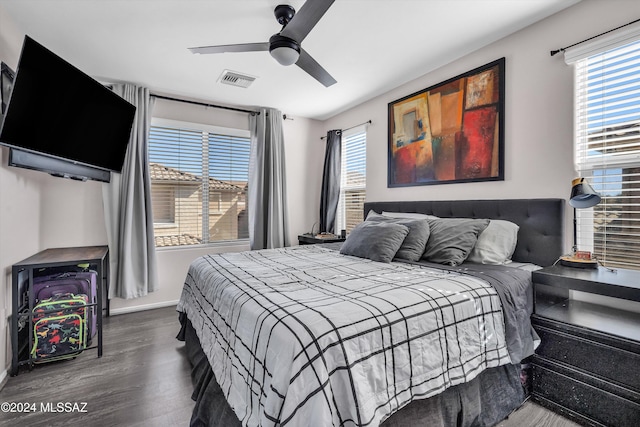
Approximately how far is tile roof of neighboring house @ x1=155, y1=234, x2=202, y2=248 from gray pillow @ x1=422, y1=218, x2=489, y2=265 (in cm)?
303

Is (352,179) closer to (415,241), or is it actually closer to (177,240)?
(415,241)

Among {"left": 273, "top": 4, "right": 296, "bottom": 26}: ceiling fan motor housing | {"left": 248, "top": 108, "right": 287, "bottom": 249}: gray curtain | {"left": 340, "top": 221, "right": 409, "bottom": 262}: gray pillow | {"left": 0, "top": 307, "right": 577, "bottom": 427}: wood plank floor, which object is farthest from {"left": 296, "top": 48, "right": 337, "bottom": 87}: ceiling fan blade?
{"left": 0, "top": 307, "right": 577, "bottom": 427}: wood plank floor

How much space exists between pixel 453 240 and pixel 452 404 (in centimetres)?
115

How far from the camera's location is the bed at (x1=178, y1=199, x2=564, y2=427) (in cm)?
103

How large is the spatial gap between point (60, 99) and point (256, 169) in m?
2.26

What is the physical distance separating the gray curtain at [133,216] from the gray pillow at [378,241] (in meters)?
2.40

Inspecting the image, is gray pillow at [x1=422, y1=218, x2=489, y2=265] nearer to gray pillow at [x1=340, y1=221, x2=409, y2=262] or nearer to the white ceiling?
gray pillow at [x1=340, y1=221, x2=409, y2=262]

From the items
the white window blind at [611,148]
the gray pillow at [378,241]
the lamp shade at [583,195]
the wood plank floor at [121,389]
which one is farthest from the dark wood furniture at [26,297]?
the white window blind at [611,148]

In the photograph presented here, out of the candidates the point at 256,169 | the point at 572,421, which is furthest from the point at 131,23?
the point at 572,421

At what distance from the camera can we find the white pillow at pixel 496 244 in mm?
2180

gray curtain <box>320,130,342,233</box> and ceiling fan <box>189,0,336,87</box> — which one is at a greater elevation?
ceiling fan <box>189,0,336,87</box>

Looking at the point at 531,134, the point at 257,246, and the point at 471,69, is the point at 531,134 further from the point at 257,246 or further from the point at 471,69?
the point at 257,246

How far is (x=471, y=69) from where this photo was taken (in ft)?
8.84

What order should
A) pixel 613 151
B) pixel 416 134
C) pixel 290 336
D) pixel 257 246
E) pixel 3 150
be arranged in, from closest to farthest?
pixel 290 336 < pixel 613 151 < pixel 3 150 < pixel 416 134 < pixel 257 246
